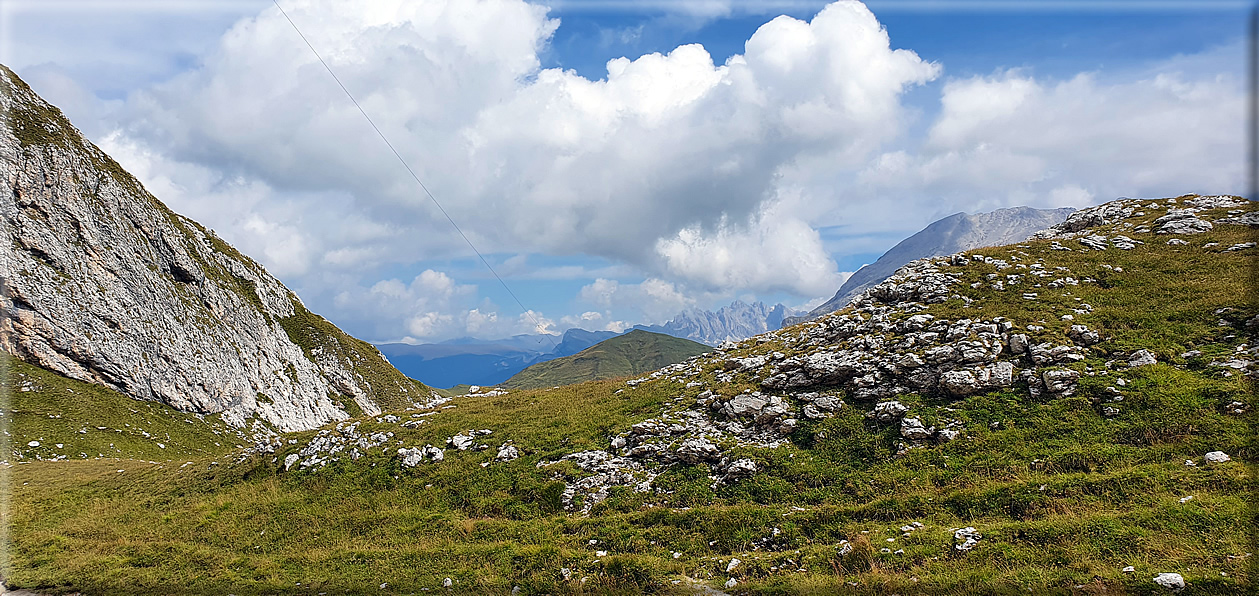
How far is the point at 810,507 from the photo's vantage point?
17.5m

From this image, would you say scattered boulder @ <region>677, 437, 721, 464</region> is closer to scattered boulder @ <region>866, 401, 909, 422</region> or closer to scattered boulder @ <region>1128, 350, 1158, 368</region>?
scattered boulder @ <region>866, 401, 909, 422</region>

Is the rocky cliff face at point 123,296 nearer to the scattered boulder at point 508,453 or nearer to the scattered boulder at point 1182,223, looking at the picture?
the scattered boulder at point 508,453

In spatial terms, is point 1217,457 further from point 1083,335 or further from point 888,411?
point 888,411

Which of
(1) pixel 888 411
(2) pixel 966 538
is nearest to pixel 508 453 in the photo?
(1) pixel 888 411

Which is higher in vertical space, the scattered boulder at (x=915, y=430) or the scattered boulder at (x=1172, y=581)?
the scattered boulder at (x=915, y=430)

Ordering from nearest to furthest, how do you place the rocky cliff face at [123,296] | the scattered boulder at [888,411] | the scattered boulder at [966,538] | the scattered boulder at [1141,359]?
1. the scattered boulder at [966,538]
2. the scattered boulder at [1141,359]
3. the scattered boulder at [888,411]
4. the rocky cliff face at [123,296]

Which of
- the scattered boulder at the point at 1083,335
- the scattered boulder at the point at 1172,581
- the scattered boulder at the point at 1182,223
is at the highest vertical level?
the scattered boulder at the point at 1182,223

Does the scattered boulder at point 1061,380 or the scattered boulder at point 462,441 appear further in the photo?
the scattered boulder at point 462,441

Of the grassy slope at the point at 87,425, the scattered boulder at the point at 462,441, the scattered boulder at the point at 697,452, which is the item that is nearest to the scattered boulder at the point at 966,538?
the scattered boulder at the point at 697,452

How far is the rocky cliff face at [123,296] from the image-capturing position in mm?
55438

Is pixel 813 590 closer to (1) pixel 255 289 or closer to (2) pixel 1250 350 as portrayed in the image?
(2) pixel 1250 350

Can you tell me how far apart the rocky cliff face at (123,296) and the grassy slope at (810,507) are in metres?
40.0

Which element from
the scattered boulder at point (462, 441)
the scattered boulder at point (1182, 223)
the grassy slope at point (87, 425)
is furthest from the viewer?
the grassy slope at point (87, 425)

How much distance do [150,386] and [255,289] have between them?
4371cm
